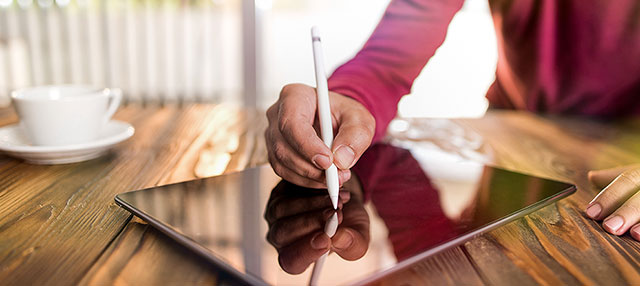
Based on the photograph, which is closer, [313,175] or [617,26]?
[313,175]

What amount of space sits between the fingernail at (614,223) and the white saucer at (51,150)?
551 mm

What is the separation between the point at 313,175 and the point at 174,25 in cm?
333

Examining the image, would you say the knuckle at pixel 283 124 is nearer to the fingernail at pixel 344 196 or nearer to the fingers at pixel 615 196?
the fingernail at pixel 344 196

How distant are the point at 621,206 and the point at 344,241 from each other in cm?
26

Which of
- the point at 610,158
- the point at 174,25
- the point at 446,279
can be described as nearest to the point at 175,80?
the point at 174,25

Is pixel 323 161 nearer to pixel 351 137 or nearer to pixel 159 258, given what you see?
pixel 351 137

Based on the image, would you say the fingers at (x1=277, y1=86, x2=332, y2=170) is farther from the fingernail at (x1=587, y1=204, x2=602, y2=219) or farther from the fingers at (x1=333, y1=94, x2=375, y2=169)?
the fingernail at (x1=587, y1=204, x2=602, y2=219)

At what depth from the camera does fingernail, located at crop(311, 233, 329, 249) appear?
34cm

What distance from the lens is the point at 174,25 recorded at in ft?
11.5

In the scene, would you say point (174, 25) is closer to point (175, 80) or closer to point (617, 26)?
point (175, 80)

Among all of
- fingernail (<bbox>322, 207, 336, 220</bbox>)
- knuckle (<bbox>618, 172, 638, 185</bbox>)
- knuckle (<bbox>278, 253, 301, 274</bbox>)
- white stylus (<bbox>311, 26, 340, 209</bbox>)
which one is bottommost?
fingernail (<bbox>322, 207, 336, 220</bbox>)

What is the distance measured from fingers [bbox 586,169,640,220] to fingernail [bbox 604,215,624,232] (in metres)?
0.02

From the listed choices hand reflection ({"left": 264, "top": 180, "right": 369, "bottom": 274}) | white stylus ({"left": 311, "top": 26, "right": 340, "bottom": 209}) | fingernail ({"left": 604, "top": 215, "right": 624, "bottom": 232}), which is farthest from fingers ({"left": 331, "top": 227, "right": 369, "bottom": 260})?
fingernail ({"left": 604, "top": 215, "right": 624, "bottom": 232})

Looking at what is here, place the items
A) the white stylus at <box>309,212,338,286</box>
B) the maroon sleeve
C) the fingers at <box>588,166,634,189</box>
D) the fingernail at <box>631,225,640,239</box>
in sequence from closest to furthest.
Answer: the white stylus at <box>309,212,338,286</box>, the fingernail at <box>631,225,640,239</box>, the fingers at <box>588,166,634,189</box>, the maroon sleeve
